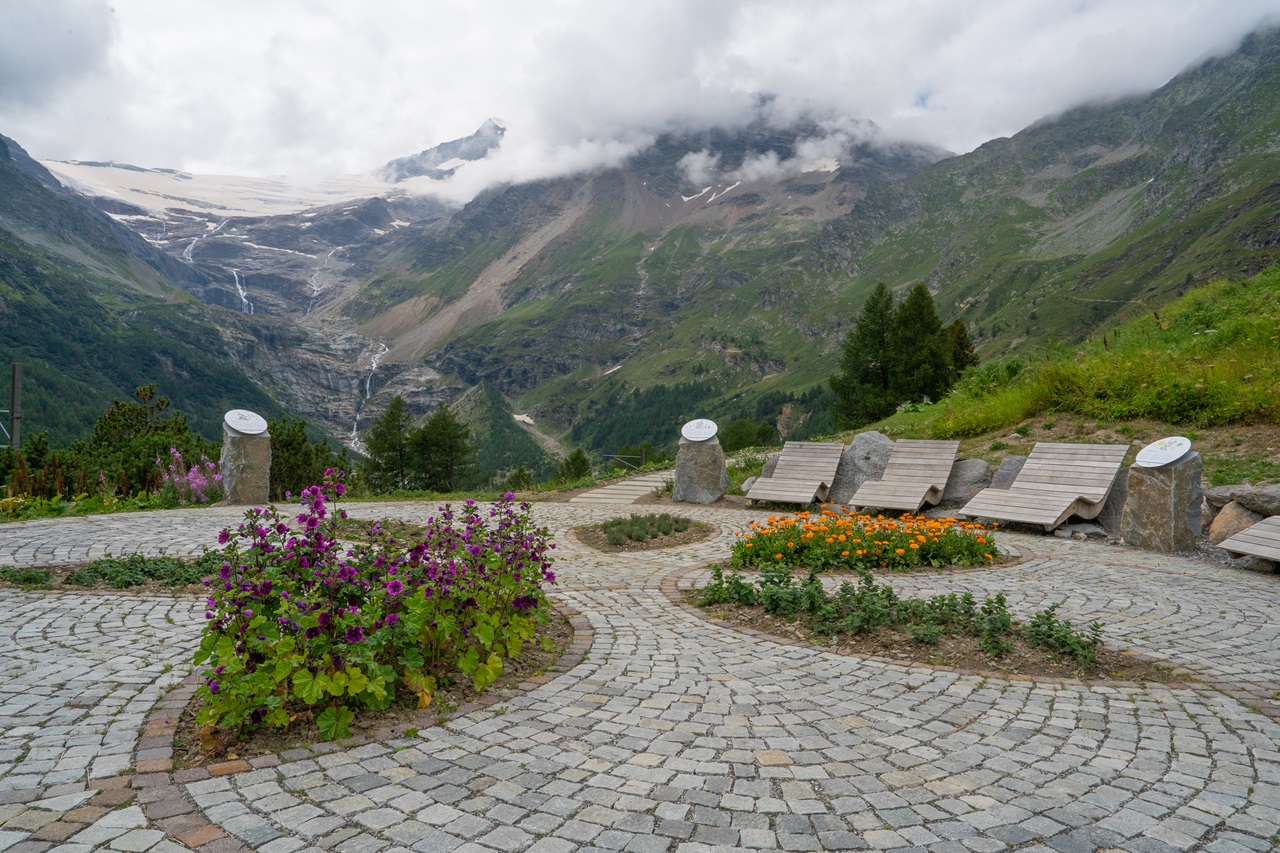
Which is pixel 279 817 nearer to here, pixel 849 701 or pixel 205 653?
pixel 205 653

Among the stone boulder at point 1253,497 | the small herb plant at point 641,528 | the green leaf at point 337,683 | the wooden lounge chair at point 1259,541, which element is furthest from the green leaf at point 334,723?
the stone boulder at point 1253,497

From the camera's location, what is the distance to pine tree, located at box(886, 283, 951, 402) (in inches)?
1131

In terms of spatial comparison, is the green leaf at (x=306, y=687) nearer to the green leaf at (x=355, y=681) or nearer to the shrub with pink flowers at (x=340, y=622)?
the shrub with pink flowers at (x=340, y=622)

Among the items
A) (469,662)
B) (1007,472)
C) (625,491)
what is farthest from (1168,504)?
(625,491)

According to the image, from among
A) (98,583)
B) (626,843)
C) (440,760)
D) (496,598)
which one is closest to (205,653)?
(440,760)

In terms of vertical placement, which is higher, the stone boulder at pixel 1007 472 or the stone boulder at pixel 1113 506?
the stone boulder at pixel 1007 472

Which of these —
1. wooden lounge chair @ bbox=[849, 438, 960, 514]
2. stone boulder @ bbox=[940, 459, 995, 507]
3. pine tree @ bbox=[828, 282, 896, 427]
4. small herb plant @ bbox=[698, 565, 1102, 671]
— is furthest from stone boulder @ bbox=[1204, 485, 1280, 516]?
pine tree @ bbox=[828, 282, 896, 427]

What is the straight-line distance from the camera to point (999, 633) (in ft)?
19.0

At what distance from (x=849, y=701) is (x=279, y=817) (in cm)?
343

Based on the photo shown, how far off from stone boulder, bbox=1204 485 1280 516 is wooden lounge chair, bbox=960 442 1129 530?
1374 millimetres

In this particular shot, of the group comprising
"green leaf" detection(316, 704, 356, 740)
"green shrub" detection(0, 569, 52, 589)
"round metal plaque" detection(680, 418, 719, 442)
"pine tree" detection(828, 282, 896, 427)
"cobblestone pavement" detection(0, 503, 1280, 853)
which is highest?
"pine tree" detection(828, 282, 896, 427)

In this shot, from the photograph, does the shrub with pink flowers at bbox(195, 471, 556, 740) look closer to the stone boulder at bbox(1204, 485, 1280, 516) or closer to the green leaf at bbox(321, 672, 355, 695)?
the green leaf at bbox(321, 672, 355, 695)

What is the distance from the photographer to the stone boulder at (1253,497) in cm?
940

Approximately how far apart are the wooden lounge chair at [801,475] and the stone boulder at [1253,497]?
20.4 feet
